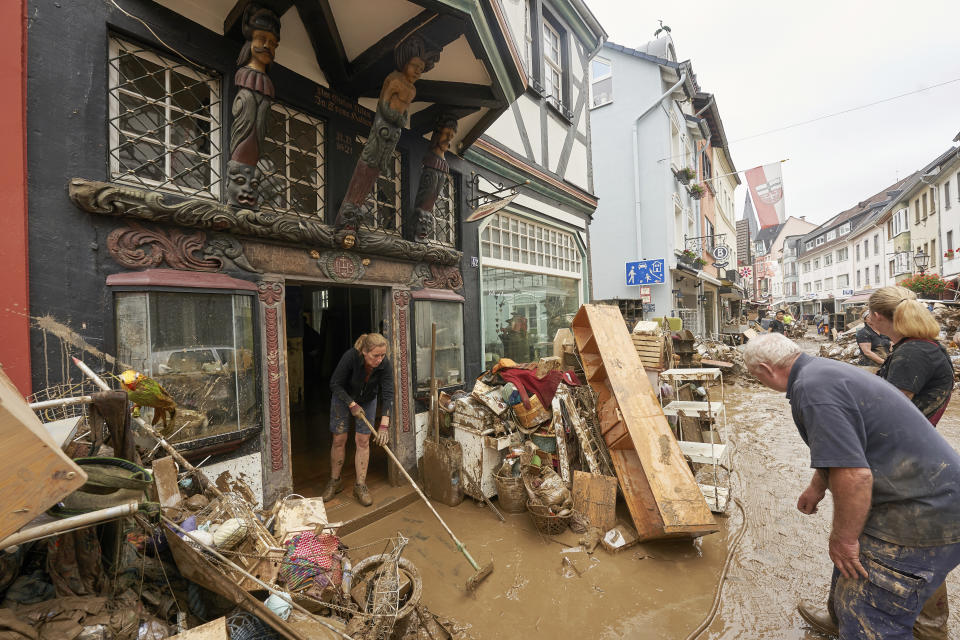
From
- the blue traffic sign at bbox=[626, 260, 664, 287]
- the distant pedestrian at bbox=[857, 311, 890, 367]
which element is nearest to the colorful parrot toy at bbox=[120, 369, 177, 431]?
the distant pedestrian at bbox=[857, 311, 890, 367]

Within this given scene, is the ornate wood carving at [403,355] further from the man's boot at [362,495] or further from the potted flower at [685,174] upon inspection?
the potted flower at [685,174]

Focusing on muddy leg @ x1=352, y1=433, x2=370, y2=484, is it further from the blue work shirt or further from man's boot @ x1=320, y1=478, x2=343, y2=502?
the blue work shirt

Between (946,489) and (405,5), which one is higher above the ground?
(405,5)

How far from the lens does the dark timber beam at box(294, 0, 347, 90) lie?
355 cm

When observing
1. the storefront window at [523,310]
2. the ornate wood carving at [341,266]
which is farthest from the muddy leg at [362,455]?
the storefront window at [523,310]

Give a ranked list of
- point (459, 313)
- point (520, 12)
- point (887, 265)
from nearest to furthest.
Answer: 1. point (459, 313)
2. point (520, 12)
3. point (887, 265)

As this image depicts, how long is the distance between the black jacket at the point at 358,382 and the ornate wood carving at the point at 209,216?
1.18 meters

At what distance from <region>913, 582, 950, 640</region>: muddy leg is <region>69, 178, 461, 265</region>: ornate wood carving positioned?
5.07m

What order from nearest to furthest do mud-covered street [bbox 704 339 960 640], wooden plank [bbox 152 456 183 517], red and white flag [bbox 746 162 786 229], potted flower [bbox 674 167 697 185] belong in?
1. wooden plank [bbox 152 456 183 517]
2. mud-covered street [bbox 704 339 960 640]
3. red and white flag [bbox 746 162 786 229]
4. potted flower [bbox 674 167 697 185]

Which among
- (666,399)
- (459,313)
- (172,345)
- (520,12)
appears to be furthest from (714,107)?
(172,345)

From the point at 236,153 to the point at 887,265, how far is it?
1517 inches

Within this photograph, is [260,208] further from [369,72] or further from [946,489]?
[946,489]

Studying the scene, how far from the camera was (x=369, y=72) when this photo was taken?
416 cm

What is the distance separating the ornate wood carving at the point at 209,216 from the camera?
2730 millimetres
